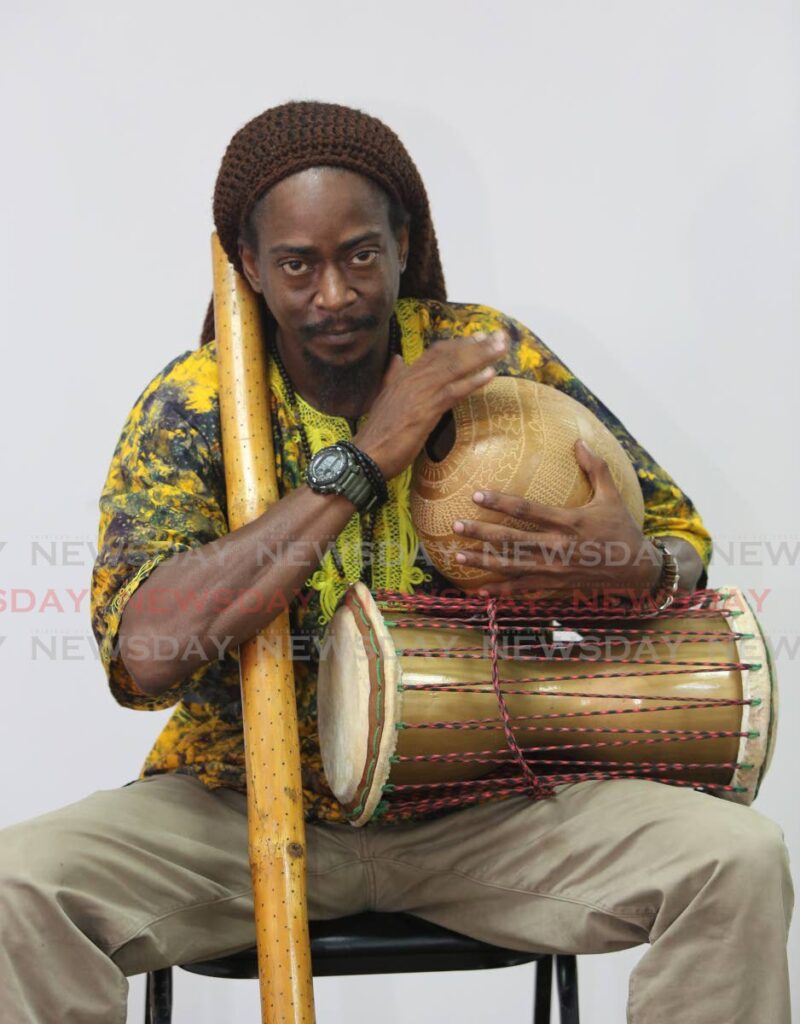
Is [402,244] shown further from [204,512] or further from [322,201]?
[204,512]

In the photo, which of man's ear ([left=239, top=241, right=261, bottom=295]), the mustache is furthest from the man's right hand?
man's ear ([left=239, top=241, right=261, bottom=295])

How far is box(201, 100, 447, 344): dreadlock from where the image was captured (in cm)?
223

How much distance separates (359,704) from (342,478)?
340 mm

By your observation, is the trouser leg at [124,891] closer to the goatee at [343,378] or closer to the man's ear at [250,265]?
the goatee at [343,378]

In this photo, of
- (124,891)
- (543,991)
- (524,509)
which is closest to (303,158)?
(524,509)

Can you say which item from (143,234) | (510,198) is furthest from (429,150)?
(143,234)

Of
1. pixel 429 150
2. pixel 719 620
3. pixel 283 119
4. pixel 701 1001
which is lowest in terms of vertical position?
pixel 701 1001

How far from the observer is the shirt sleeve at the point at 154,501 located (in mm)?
2145

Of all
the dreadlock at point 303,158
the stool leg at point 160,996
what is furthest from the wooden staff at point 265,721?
the stool leg at point 160,996

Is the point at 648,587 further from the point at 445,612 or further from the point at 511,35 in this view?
the point at 511,35

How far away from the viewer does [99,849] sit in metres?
2.00

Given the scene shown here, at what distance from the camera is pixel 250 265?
2.35 meters

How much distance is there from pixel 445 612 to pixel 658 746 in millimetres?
377

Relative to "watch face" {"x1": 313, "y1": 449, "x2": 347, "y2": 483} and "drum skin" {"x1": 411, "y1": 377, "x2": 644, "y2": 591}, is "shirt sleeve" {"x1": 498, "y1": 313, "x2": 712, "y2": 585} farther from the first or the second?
"watch face" {"x1": 313, "y1": 449, "x2": 347, "y2": 483}
